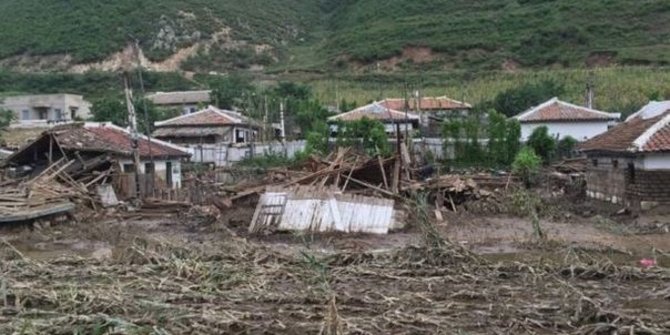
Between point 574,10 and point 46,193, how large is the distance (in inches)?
2369

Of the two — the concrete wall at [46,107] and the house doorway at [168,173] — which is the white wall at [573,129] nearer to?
the house doorway at [168,173]

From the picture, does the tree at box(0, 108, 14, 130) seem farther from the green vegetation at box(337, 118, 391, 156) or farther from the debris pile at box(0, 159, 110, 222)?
the debris pile at box(0, 159, 110, 222)

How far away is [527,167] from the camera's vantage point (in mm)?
29922

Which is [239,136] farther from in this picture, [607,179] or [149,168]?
Answer: [607,179]

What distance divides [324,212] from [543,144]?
17070 mm

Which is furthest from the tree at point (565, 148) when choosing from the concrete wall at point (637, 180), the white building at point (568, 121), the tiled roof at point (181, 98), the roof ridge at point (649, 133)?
the tiled roof at point (181, 98)

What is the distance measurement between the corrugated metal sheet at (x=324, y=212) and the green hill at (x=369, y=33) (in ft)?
147

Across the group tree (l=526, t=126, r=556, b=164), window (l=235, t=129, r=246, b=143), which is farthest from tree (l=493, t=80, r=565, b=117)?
window (l=235, t=129, r=246, b=143)

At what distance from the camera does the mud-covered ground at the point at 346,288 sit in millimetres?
9969

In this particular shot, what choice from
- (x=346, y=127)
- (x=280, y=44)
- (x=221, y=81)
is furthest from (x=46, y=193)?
(x=280, y=44)

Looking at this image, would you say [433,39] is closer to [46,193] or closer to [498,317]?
[46,193]

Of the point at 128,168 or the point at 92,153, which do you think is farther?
the point at 128,168

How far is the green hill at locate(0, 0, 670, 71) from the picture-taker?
6662 cm

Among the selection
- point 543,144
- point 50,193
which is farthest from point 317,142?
point 50,193
